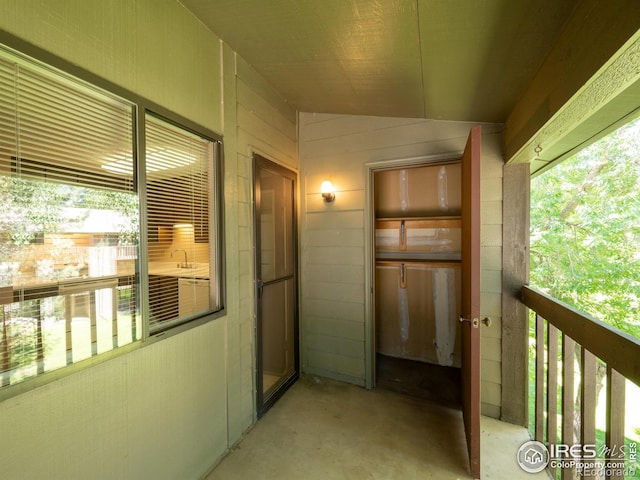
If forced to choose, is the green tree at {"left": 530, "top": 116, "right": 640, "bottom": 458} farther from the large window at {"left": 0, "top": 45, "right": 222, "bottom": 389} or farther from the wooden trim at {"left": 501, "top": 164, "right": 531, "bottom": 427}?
the large window at {"left": 0, "top": 45, "right": 222, "bottom": 389}

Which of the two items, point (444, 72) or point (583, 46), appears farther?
point (444, 72)

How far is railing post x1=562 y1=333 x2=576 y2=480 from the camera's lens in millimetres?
1629

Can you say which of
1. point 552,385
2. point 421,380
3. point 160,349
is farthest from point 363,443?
point 160,349

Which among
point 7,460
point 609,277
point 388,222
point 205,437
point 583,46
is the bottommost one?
point 205,437

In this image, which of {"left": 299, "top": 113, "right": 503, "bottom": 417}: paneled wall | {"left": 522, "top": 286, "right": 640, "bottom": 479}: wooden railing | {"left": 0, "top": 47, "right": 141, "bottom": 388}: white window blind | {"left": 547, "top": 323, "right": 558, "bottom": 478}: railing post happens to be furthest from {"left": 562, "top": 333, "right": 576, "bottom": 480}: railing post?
{"left": 0, "top": 47, "right": 141, "bottom": 388}: white window blind

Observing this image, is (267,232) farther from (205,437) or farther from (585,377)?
(585,377)

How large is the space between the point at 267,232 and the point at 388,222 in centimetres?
172

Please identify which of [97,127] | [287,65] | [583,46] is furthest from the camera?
[287,65]

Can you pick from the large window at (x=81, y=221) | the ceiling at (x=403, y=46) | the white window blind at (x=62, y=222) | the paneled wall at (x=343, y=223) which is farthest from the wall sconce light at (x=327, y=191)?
the white window blind at (x=62, y=222)

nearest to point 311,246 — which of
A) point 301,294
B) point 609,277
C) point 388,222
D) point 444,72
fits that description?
point 301,294

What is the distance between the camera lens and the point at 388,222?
3562mm

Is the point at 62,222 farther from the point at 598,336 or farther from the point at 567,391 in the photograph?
the point at 567,391

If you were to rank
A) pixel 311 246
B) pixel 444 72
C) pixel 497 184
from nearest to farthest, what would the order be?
pixel 444 72 → pixel 497 184 → pixel 311 246

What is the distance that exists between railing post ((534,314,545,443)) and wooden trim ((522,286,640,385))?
0.28 metres
